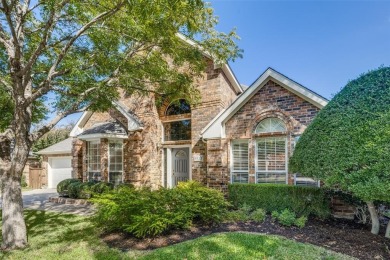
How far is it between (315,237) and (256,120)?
4690mm

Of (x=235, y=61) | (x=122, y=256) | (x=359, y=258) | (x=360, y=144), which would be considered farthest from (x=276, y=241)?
(x=235, y=61)

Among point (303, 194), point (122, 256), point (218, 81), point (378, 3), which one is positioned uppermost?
point (378, 3)

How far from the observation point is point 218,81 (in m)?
11.3

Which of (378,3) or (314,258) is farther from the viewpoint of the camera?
(378,3)

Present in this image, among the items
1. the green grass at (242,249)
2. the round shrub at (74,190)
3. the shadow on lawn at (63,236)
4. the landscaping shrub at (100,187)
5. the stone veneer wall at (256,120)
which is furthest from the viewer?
the round shrub at (74,190)

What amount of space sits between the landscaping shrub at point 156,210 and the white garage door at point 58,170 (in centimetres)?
1425

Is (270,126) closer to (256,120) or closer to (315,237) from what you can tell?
(256,120)

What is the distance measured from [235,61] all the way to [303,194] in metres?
5.42

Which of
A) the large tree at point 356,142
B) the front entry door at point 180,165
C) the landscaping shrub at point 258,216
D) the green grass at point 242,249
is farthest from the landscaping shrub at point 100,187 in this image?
the large tree at point 356,142

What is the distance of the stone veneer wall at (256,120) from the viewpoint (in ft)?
28.5

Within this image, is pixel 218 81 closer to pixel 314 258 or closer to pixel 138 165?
pixel 138 165

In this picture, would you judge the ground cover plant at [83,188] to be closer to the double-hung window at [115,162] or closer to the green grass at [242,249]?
the double-hung window at [115,162]

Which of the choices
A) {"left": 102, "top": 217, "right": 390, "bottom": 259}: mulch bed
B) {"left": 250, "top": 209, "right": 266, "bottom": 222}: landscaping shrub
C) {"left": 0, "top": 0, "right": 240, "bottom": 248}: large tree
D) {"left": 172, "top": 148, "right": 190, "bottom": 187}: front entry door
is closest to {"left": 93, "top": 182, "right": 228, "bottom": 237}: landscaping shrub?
{"left": 102, "top": 217, "right": 390, "bottom": 259}: mulch bed

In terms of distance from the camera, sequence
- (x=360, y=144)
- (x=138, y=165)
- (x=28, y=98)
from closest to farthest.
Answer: (x=360, y=144) < (x=28, y=98) < (x=138, y=165)
